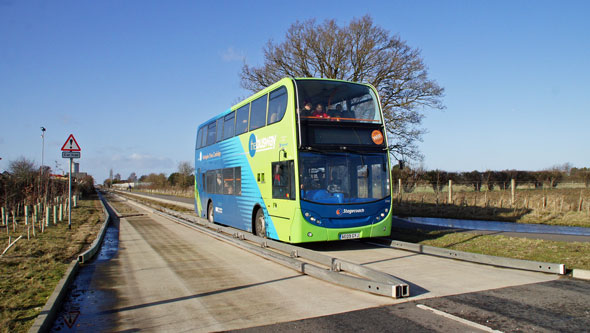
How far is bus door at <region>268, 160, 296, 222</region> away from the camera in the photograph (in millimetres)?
10367

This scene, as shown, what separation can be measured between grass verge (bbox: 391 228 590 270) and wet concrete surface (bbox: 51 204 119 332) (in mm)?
7843

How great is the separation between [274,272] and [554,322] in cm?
485

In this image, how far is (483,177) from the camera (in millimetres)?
36031

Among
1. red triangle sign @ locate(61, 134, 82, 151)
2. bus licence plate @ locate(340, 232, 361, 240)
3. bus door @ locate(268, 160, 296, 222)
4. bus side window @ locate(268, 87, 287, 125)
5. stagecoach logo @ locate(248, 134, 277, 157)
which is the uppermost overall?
bus side window @ locate(268, 87, 287, 125)

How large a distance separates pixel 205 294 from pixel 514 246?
785 cm

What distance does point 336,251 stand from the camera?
36.3 feet

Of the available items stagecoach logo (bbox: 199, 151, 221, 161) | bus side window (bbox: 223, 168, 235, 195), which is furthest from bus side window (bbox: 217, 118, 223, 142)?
bus side window (bbox: 223, 168, 235, 195)

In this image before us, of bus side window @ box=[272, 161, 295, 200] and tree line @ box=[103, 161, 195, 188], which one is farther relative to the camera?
tree line @ box=[103, 161, 195, 188]

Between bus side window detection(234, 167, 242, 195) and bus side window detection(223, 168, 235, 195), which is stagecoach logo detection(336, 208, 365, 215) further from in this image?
bus side window detection(223, 168, 235, 195)

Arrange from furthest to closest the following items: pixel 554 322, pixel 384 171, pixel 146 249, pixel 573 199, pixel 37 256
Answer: pixel 573 199, pixel 146 249, pixel 384 171, pixel 37 256, pixel 554 322

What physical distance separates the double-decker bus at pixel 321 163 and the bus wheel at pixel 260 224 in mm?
87

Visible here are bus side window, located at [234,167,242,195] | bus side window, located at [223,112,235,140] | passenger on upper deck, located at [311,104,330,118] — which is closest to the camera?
passenger on upper deck, located at [311,104,330,118]

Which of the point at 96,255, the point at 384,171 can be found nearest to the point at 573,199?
the point at 384,171

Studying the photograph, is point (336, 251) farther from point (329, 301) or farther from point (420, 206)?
point (420, 206)
